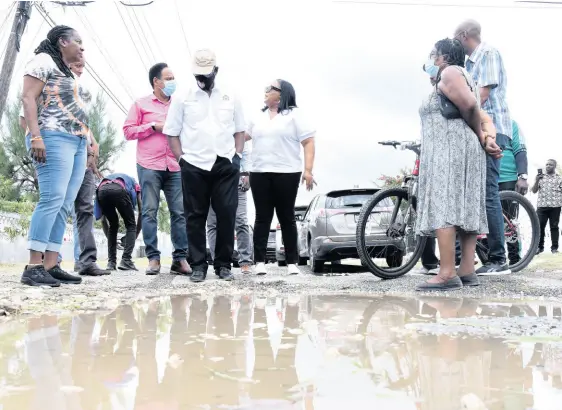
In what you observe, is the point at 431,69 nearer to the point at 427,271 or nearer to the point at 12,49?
the point at 427,271

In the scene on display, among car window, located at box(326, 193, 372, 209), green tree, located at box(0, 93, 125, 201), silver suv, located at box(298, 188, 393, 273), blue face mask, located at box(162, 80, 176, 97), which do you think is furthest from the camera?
green tree, located at box(0, 93, 125, 201)

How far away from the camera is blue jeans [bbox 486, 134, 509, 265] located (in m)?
5.03

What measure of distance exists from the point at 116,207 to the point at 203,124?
8.27 ft

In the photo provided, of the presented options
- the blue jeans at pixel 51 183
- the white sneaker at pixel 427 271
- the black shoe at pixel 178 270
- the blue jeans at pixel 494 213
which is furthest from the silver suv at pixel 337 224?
the blue jeans at pixel 51 183

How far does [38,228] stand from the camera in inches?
178

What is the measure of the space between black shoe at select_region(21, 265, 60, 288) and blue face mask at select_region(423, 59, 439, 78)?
3217 mm

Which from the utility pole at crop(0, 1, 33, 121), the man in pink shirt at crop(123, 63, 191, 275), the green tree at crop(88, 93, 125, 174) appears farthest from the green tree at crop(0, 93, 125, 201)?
the man in pink shirt at crop(123, 63, 191, 275)

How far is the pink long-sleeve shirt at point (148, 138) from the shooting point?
20.1 feet

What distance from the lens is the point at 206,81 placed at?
540cm

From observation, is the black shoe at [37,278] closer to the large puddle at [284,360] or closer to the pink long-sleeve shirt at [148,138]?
the large puddle at [284,360]

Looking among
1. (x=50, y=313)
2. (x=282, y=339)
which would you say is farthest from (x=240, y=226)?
(x=282, y=339)

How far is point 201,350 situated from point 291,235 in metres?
3.76

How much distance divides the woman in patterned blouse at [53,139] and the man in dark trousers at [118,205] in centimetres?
228

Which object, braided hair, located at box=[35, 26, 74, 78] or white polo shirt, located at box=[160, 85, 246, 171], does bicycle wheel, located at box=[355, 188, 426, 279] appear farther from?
braided hair, located at box=[35, 26, 74, 78]
